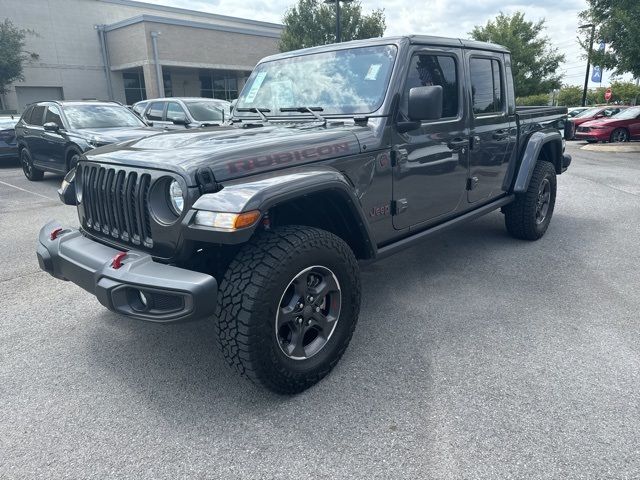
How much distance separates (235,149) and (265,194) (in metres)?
0.37

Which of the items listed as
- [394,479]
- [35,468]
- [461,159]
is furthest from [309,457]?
[461,159]

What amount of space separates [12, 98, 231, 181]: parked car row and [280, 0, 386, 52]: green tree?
597 inches

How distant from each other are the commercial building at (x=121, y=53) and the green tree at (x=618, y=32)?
1947 cm

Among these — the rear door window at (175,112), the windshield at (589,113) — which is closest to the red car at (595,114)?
the windshield at (589,113)

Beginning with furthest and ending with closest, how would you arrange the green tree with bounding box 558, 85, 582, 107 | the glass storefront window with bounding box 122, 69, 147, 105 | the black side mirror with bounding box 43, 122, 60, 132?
the green tree with bounding box 558, 85, 582, 107 → the glass storefront window with bounding box 122, 69, 147, 105 → the black side mirror with bounding box 43, 122, 60, 132

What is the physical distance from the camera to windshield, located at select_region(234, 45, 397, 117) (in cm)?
333

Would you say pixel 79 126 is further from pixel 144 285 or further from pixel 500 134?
pixel 144 285

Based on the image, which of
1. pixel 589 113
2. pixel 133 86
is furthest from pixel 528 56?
pixel 133 86

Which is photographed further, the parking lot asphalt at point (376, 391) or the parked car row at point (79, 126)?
the parked car row at point (79, 126)

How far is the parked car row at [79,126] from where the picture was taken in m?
8.25

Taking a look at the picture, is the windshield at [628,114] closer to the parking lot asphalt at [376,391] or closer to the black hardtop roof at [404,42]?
the parking lot asphalt at [376,391]

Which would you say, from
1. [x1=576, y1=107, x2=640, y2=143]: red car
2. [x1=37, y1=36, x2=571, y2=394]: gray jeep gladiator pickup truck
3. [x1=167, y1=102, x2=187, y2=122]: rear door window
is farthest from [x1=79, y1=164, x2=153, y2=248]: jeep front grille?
[x1=576, y1=107, x2=640, y2=143]: red car

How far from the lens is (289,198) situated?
2484 mm

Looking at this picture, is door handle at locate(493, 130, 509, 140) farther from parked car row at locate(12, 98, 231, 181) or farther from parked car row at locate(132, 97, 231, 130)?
parked car row at locate(132, 97, 231, 130)
